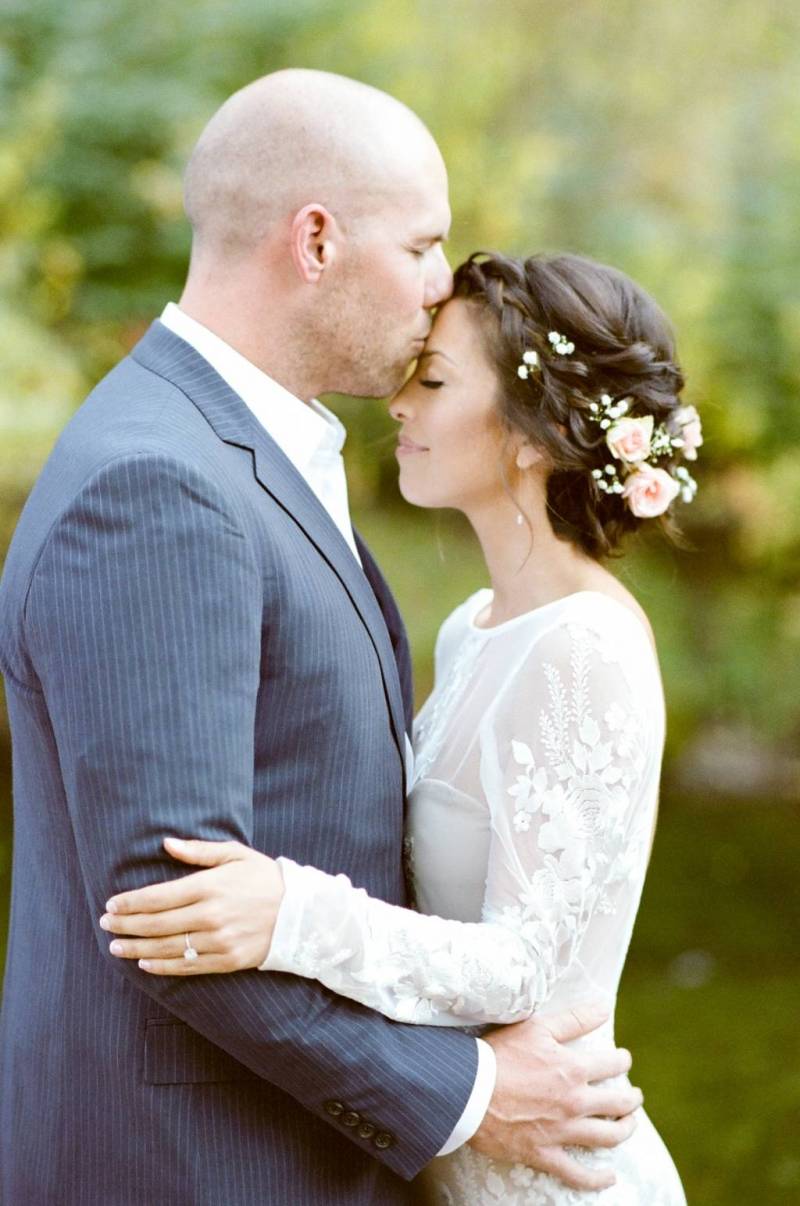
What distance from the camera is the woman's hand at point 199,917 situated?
1.63 meters

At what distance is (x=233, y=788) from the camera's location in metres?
1.65

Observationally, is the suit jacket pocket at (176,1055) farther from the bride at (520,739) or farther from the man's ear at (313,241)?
the man's ear at (313,241)

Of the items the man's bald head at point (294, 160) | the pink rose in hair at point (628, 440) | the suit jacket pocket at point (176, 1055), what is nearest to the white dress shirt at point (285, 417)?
the man's bald head at point (294, 160)

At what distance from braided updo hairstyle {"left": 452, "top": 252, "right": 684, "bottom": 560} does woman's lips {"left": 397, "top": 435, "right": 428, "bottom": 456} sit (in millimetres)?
163

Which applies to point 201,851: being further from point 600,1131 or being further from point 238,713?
point 600,1131

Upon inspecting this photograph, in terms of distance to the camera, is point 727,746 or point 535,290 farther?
point 727,746

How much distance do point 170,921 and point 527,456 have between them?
39.9 inches

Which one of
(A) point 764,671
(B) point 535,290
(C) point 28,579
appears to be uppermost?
(B) point 535,290

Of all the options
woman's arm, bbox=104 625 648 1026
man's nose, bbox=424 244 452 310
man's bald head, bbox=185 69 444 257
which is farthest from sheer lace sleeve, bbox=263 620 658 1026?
man's bald head, bbox=185 69 444 257

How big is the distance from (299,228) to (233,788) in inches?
34.8

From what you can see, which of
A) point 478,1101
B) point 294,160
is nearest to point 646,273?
point 294,160

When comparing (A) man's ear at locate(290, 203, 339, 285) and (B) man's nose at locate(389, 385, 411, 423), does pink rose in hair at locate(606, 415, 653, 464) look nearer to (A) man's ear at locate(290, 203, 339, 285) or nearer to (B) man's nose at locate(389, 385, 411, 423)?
(B) man's nose at locate(389, 385, 411, 423)

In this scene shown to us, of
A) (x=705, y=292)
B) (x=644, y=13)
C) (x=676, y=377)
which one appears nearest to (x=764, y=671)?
(x=705, y=292)

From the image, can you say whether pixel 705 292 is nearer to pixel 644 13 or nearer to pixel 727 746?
pixel 727 746
